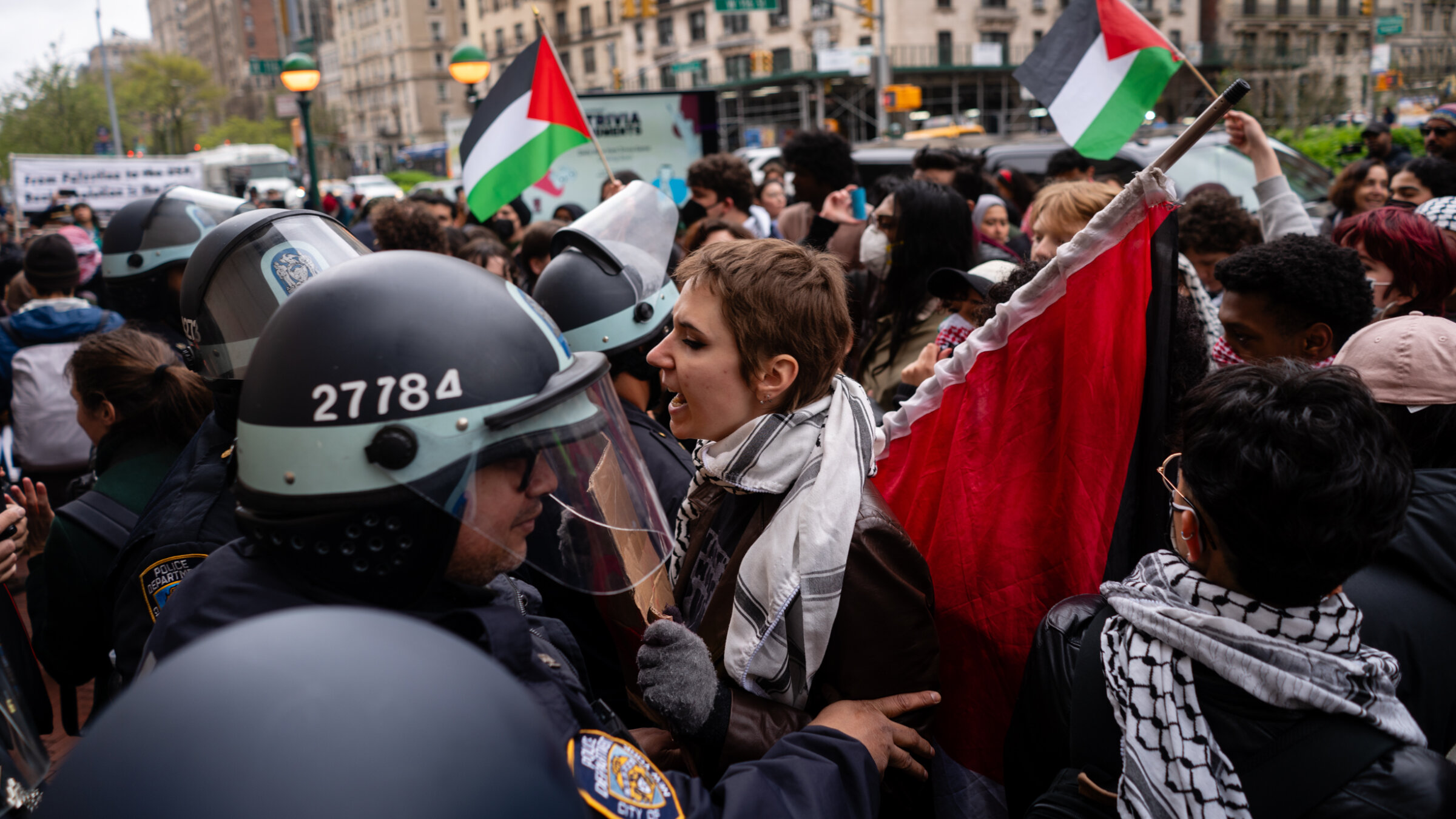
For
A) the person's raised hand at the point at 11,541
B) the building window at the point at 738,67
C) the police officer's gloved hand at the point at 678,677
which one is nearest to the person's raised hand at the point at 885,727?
the police officer's gloved hand at the point at 678,677

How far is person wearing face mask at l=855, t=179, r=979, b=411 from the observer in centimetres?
415

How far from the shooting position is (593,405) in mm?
1574

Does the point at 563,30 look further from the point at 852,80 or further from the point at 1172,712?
the point at 1172,712

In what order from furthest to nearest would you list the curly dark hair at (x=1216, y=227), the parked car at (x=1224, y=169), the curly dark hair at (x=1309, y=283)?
1. the parked car at (x=1224, y=169)
2. the curly dark hair at (x=1216, y=227)
3. the curly dark hair at (x=1309, y=283)

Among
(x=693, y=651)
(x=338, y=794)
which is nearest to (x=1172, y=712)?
(x=693, y=651)

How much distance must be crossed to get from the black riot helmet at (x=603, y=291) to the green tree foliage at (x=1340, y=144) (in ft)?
37.7

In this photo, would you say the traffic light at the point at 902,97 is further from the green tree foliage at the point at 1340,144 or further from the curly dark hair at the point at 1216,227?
the curly dark hair at the point at 1216,227

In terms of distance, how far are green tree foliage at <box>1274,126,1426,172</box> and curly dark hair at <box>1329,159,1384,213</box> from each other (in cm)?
525

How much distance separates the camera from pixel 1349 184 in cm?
682

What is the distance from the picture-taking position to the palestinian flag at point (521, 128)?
5.22 metres

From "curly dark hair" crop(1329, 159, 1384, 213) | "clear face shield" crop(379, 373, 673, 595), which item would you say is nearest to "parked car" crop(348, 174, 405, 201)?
A: "curly dark hair" crop(1329, 159, 1384, 213)

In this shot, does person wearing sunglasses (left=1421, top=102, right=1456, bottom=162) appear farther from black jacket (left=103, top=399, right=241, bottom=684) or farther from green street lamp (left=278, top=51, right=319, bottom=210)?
green street lamp (left=278, top=51, right=319, bottom=210)

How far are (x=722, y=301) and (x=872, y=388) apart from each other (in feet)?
7.30

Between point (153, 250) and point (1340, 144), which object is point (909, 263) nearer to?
point (153, 250)
